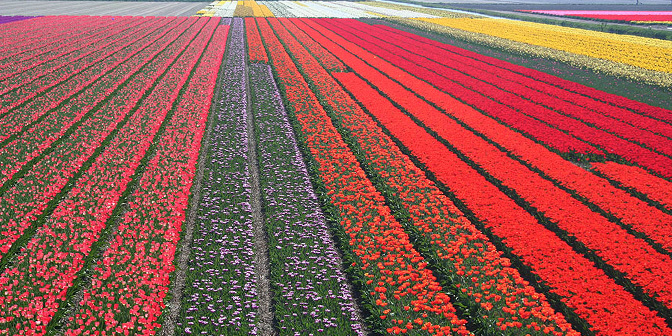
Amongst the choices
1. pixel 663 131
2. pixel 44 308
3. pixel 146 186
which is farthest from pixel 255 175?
pixel 663 131

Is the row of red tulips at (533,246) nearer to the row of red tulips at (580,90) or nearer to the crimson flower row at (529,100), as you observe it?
the crimson flower row at (529,100)

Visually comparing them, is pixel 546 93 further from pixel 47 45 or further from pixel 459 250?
pixel 47 45

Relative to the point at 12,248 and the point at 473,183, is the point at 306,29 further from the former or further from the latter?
the point at 12,248

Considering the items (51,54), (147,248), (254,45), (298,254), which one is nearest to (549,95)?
(298,254)

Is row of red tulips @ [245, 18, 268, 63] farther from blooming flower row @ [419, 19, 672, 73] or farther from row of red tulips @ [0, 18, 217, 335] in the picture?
blooming flower row @ [419, 19, 672, 73]

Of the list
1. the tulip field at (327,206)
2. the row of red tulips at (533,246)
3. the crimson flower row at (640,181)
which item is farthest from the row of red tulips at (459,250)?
the crimson flower row at (640,181)

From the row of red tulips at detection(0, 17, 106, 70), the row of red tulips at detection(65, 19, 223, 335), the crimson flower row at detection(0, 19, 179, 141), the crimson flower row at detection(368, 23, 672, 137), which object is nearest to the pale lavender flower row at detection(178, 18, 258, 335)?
the row of red tulips at detection(65, 19, 223, 335)
